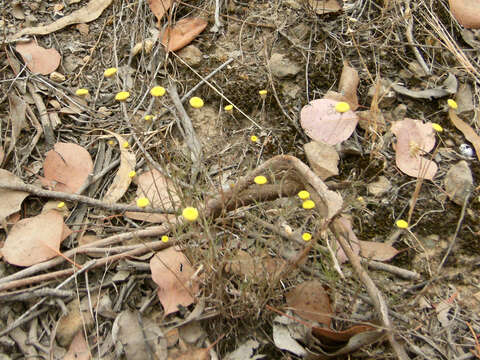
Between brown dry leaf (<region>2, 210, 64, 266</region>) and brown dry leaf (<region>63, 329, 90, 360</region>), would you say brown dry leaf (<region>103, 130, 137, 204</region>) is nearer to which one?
brown dry leaf (<region>2, 210, 64, 266</region>)

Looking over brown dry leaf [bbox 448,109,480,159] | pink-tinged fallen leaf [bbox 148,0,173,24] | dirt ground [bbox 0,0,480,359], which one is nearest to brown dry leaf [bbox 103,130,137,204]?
dirt ground [bbox 0,0,480,359]

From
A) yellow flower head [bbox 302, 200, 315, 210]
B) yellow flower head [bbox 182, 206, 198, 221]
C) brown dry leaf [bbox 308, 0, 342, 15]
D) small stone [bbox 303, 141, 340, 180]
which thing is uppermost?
brown dry leaf [bbox 308, 0, 342, 15]

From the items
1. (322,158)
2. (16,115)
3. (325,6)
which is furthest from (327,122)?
(16,115)

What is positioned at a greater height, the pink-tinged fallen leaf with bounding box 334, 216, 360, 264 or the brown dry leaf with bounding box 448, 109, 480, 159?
the brown dry leaf with bounding box 448, 109, 480, 159


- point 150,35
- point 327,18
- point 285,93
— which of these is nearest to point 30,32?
point 150,35

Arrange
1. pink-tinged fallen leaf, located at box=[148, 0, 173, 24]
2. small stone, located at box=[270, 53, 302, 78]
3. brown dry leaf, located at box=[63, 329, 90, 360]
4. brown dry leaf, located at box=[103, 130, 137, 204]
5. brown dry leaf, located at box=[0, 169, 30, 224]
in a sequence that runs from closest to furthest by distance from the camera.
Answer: brown dry leaf, located at box=[63, 329, 90, 360] → brown dry leaf, located at box=[0, 169, 30, 224] → brown dry leaf, located at box=[103, 130, 137, 204] → small stone, located at box=[270, 53, 302, 78] → pink-tinged fallen leaf, located at box=[148, 0, 173, 24]

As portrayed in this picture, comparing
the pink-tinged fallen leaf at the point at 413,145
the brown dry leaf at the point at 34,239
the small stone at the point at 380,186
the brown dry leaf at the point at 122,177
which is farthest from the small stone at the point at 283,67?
the brown dry leaf at the point at 34,239

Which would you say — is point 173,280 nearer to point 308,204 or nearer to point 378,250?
point 308,204
